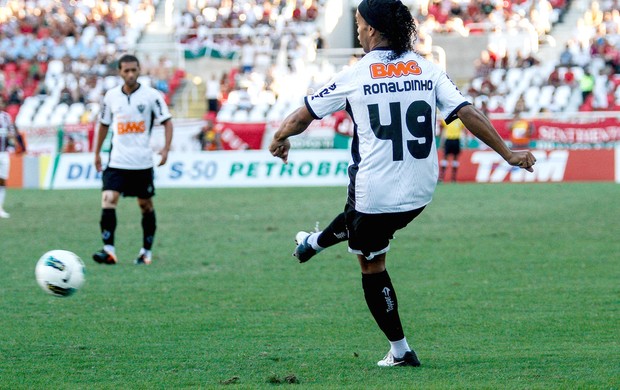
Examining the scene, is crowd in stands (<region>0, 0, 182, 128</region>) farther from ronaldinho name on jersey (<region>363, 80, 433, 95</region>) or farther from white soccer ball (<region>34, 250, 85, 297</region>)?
ronaldinho name on jersey (<region>363, 80, 433, 95</region>)

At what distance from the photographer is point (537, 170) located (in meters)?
26.9

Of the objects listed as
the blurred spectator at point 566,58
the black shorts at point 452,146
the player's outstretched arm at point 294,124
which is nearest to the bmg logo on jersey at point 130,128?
the player's outstretched arm at point 294,124

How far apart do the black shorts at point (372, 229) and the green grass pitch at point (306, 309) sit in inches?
28.8

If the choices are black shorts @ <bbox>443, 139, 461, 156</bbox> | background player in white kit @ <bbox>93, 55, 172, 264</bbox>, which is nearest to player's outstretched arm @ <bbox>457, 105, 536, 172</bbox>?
background player in white kit @ <bbox>93, 55, 172, 264</bbox>

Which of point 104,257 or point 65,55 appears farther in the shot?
point 65,55

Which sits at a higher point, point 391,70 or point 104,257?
point 391,70

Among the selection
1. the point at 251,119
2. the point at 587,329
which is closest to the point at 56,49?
the point at 251,119

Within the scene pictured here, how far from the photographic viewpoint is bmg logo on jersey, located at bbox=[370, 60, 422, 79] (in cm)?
629

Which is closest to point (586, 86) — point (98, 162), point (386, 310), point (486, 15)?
point (486, 15)

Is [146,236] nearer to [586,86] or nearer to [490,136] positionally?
[490,136]

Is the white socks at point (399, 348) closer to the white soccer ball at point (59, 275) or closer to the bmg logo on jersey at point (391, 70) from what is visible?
the bmg logo on jersey at point (391, 70)

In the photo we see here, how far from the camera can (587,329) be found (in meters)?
7.97

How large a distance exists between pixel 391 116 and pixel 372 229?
2.27 feet

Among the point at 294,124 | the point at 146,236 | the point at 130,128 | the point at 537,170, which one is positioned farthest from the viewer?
the point at 537,170
